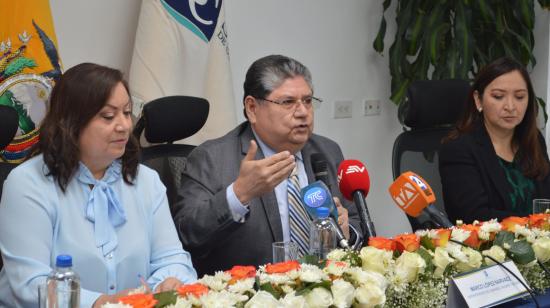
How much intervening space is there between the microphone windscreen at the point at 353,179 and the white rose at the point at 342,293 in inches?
19.7

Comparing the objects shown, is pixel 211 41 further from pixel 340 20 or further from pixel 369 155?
pixel 369 155

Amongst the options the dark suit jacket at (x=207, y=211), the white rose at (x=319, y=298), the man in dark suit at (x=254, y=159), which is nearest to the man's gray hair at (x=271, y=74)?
the man in dark suit at (x=254, y=159)

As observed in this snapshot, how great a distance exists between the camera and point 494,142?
3217mm

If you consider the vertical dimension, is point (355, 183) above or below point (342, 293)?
above

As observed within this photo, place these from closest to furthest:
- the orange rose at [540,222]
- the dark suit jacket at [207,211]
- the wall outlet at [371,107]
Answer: the orange rose at [540,222]
the dark suit jacket at [207,211]
the wall outlet at [371,107]

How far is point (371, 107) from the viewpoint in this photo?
464 centimetres

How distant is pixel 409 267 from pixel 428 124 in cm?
155

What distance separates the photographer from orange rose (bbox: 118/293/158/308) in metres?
1.43

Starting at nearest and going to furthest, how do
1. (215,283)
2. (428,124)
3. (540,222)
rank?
(215,283) → (540,222) → (428,124)

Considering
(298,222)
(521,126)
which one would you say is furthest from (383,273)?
(521,126)

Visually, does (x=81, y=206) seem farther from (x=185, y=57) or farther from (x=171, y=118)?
(x=185, y=57)

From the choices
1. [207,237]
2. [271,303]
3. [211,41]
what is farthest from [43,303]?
[211,41]

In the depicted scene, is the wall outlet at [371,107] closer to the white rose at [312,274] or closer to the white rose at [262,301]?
the white rose at [312,274]

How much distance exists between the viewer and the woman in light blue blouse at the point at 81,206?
6.54ft
